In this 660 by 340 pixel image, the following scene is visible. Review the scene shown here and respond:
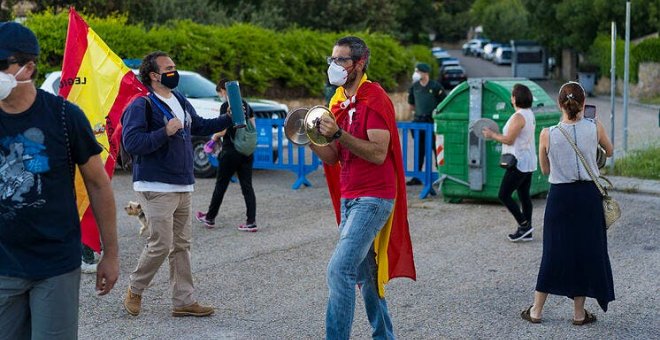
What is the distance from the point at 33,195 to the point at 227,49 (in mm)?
19022

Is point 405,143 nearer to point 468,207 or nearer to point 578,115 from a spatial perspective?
point 468,207

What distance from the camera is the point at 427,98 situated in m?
14.2

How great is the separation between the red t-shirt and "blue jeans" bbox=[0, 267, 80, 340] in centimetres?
187

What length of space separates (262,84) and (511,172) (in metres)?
14.5

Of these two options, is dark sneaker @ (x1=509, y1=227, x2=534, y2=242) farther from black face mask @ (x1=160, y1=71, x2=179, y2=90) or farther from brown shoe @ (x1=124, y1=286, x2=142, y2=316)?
black face mask @ (x1=160, y1=71, x2=179, y2=90)

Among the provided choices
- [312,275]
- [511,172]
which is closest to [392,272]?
[312,275]

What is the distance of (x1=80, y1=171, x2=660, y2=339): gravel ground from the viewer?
667 centimetres

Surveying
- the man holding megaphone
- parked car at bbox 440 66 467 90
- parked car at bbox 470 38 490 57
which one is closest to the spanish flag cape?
the man holding megaphone

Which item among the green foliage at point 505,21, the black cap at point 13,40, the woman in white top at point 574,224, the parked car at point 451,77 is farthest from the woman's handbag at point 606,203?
the green foliage at point 505,21

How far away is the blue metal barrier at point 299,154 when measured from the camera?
1311 cm

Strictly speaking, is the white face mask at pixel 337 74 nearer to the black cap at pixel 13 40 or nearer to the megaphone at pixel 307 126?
the megaphone at pixel 307 126

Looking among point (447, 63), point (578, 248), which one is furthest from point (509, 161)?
point (447, 63)

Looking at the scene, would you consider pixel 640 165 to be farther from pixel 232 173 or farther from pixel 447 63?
pixel 447 63

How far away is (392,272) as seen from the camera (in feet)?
18.4
